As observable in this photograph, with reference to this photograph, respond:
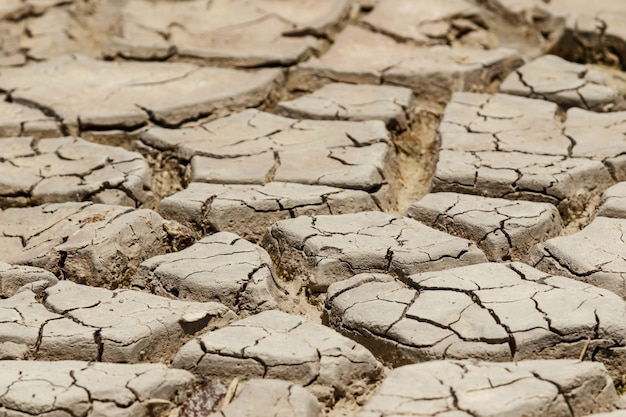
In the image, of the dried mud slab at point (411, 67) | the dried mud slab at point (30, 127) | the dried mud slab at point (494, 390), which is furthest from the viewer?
the dried mud slab at point (411, 67)

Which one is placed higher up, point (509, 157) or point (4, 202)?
point (509, 157)

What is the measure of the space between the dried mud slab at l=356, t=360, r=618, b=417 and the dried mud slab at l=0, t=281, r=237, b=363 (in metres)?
0.65

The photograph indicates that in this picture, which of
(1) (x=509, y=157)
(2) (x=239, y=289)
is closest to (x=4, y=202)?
(2) (x=239, y=289)

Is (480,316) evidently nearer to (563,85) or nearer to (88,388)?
(88,388)

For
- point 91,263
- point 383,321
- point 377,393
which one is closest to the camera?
point 377,393

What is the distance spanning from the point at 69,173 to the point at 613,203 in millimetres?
2099

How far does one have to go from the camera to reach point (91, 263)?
12.0ft

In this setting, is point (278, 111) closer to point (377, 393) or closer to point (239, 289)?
point (239, 289)

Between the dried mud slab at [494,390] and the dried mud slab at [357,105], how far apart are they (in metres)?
1.91

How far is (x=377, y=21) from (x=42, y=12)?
6.10 ft

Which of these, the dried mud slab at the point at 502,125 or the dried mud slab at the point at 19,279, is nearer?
the dried mud slab at the point at 19,279

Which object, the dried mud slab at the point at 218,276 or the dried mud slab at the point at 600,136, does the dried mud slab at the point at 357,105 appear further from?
the dried mud slab at the point at 218,276

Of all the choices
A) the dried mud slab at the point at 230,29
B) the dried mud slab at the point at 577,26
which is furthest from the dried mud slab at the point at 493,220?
the dried mud slab at the point at 577,26

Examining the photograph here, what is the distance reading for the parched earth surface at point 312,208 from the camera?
3.08 metres
